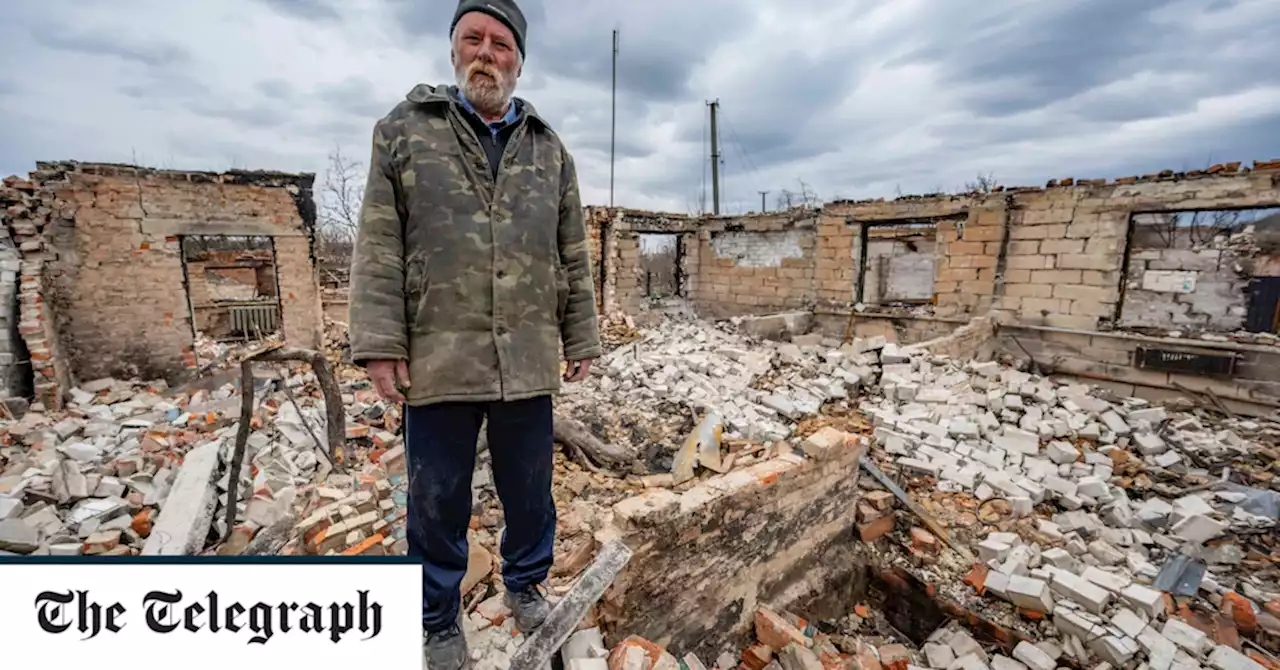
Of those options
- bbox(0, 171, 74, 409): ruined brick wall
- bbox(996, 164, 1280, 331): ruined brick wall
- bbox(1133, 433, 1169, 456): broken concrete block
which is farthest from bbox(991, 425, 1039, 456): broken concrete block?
bbox(0, 171, 74, 409): ruined brick wall

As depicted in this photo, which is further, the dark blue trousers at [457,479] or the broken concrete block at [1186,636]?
the broken concrete block at [1186,636]

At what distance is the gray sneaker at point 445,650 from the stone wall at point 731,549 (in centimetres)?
110

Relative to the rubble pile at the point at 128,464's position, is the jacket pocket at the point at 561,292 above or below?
above

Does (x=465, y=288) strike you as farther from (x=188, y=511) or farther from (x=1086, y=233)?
(x=1086, y=233)

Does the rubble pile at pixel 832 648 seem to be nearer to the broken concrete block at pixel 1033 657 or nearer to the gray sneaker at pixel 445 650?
the broken concrete block at pixel 1033 657

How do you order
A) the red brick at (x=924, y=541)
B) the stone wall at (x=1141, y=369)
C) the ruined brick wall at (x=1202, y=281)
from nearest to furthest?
the red brick at (x=924, y=541) < the stone wall at (x=1141, y=369) < the ruined brick wall at (x=1202, y=281)

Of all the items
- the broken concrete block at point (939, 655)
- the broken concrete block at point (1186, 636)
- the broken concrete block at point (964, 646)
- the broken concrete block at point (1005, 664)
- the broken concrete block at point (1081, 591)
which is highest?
the broken concrete block at point (1081, 591)

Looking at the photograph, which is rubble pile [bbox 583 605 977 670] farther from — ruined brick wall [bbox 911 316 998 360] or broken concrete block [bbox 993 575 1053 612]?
ruined brick wall [bbox 911 316 998 360]

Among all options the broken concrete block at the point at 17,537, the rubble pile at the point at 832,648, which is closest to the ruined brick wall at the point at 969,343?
the rubble pile at the point at 832,648

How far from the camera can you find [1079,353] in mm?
7965

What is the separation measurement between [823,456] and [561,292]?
2.86 meters

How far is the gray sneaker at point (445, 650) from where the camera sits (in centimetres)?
164

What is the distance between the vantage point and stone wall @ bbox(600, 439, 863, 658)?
285cm

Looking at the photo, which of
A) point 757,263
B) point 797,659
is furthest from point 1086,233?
point 797,659
